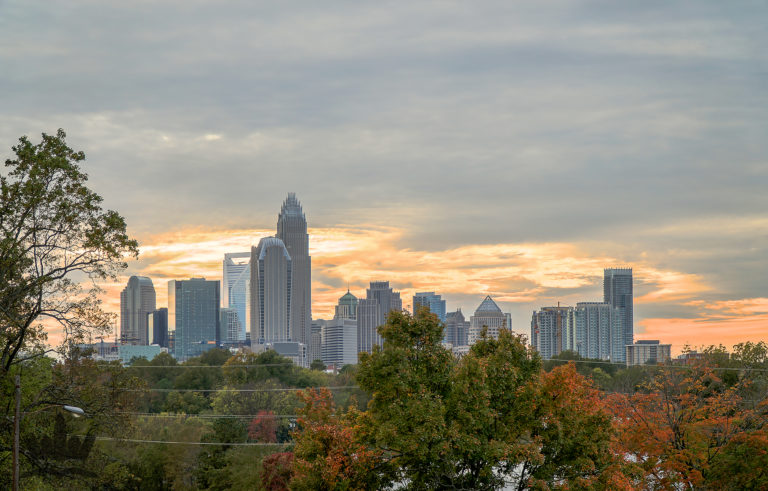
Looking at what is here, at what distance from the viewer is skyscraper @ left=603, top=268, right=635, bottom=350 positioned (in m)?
163

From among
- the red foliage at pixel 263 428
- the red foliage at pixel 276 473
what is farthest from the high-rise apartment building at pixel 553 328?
the red foliage at pixel 276 473

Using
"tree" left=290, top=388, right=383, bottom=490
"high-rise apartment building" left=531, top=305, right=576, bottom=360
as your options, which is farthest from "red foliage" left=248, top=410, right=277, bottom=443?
"high-rise apartment building" left=531, top=305, right=576, bottom=360

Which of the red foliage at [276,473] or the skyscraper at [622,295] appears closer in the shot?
the red foliage at [276,473]

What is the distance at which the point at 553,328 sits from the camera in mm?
156750

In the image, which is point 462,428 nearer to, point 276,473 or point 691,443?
point 691,443

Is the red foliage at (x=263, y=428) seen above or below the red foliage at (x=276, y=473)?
below

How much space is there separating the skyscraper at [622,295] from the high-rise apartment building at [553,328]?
1110 cm

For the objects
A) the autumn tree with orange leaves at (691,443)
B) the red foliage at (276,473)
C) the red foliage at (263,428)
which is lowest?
the red foliage at (263,428)

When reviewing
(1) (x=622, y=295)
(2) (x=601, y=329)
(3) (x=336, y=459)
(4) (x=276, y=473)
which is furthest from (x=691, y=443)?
(1) (x=622, y=295)

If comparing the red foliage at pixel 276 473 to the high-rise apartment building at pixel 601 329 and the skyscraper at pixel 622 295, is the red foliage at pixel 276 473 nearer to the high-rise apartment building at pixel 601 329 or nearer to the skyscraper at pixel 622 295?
the high-rise apartment building at pixel 601 329

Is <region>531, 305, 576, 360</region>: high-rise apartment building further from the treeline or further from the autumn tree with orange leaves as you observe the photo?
the autumn tree with orange leaves

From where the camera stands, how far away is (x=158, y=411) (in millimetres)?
74438

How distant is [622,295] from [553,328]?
78.0 feet

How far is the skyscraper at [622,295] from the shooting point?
536ft
